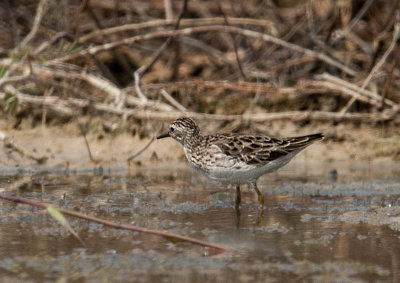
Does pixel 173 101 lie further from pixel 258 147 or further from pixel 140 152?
pixel 258 147

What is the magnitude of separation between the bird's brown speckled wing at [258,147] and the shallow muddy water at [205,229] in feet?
1.65

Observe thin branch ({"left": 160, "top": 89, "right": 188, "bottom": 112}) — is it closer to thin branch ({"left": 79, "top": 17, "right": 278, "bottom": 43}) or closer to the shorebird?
thin branch ({"left": 79, "top": 17, "right": 278, "bottom": 43})

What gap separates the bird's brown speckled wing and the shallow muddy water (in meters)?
0.50

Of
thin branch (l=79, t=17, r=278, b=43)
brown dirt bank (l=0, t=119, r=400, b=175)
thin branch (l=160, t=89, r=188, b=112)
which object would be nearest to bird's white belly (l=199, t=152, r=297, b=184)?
brown dirt bank (l=0, t=119, r=400, b=175)

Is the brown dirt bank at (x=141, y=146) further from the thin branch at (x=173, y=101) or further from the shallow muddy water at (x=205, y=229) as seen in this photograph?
the shallow muddy water at (x=205, y=229)

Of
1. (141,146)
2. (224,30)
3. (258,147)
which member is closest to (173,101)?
(141,146)

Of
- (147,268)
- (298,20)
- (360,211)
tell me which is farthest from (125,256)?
(298,20)

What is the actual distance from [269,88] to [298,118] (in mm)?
804

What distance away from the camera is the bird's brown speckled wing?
8.08 meters

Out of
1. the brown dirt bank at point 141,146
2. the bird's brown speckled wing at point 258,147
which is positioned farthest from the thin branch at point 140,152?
the bird's brown speckled wing at point 258,147

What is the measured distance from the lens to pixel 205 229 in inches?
266

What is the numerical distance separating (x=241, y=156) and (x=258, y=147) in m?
0.24

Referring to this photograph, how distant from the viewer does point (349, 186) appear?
9.01 meters

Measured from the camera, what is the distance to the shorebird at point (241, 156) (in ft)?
26.3
